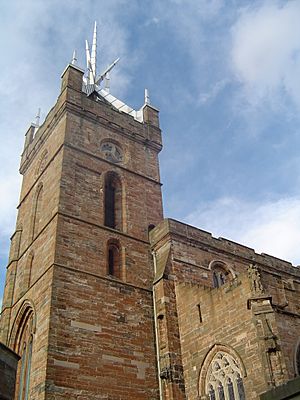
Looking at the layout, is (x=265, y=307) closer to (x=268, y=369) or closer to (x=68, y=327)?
(x=268, y=369)

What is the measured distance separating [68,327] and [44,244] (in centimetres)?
398

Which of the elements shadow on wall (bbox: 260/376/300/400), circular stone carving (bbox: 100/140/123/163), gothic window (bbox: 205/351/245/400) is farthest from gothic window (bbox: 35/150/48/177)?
shadow on wall (bbox: 260/376/300/400)

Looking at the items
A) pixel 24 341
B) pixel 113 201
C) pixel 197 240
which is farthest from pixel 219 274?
pixel 24 341

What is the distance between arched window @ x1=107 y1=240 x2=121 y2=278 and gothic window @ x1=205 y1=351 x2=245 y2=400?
524cm

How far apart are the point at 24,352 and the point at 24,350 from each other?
0.34 feet

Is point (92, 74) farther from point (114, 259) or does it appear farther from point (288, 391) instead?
point (288, 391)

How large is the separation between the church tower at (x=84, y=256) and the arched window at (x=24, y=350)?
0.14 feet

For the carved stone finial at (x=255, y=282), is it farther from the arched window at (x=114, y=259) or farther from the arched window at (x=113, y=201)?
the arched window at (x=113, y=201)

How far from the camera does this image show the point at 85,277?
52.4ft

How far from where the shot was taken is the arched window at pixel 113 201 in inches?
758

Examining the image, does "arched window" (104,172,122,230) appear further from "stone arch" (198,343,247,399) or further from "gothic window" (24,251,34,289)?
"stone arch" (198,343,247,399)

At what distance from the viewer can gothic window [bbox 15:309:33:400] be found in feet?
50.0

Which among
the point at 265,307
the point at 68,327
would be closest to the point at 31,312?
the point at 68,327

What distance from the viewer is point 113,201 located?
65.7ft
